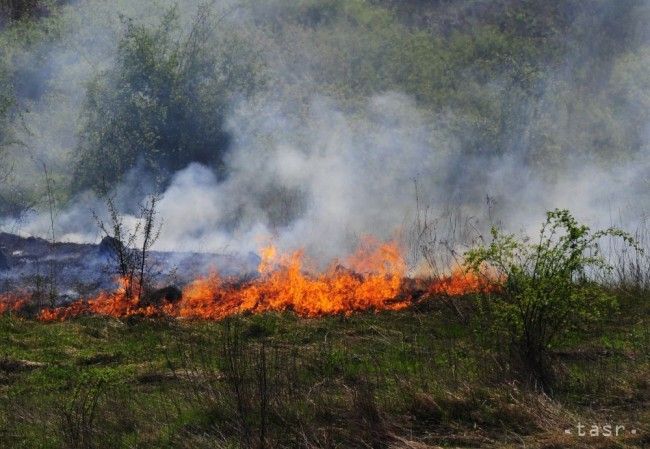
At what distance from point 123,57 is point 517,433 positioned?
24.7 metres

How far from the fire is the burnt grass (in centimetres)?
311

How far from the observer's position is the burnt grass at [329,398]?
685 cm

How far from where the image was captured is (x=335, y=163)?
1087 inches

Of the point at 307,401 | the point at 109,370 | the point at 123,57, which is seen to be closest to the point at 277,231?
the point at 123,57

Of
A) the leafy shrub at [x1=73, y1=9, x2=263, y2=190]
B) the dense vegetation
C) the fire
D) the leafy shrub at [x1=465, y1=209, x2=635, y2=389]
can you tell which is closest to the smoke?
the dense vegetation

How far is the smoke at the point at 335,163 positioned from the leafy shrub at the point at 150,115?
27.5 inches

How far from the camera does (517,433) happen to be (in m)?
6.89

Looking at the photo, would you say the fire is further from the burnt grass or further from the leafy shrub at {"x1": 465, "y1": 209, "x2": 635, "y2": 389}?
the leafy shrub at {"x1": 465, "y1": 209, "x2": 635, "y2": 389}

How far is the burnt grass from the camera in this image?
22.5 feet

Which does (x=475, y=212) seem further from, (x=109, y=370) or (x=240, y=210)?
(x=109, y=370)

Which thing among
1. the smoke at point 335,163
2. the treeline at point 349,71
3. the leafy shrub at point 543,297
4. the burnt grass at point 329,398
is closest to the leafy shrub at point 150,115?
the treeline at point 349,71

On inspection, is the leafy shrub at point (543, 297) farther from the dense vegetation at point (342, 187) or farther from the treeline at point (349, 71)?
the treeline at point (349, 71)

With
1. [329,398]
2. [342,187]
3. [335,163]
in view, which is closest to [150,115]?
[335,163]

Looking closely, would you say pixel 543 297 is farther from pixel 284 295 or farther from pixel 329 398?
pixel 284 295
